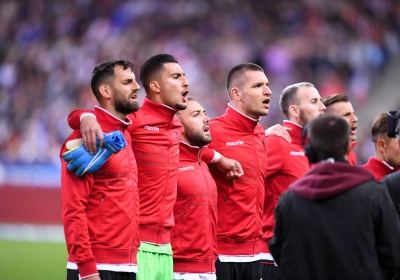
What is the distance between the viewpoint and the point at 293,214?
4.45 meters

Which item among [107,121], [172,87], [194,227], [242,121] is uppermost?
[172,87]

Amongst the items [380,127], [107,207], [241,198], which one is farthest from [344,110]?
[107,207]

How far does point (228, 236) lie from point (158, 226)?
981 mm

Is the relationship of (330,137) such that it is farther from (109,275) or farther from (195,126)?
(195,126)

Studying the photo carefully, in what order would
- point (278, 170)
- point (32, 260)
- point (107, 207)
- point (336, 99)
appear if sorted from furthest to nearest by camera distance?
point (32, 260) < point (336, 99) < point (278, 170) < point (107, 207)

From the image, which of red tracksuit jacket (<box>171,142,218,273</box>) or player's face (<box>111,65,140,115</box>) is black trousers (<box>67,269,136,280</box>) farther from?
player's face (<box>111,65,140,115</box>)

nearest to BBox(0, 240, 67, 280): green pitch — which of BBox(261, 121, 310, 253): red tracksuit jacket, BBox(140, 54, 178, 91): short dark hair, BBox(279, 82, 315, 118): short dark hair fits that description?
BBox(261, 121, 310, 253): red tracksuit jacket

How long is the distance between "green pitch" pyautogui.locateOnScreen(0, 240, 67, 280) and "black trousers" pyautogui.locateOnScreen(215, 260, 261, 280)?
16.1ft

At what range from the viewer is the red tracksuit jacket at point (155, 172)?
609cm

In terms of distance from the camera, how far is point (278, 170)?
7.11 metres

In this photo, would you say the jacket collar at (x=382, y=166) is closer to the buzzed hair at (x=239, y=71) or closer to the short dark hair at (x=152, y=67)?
the buzzed hair at (x=239, y=71)

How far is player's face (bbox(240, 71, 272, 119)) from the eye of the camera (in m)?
7.23

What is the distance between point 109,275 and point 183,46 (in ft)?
47.3

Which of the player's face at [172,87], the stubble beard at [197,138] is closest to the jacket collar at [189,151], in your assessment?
the stubble beard at [197,138]
